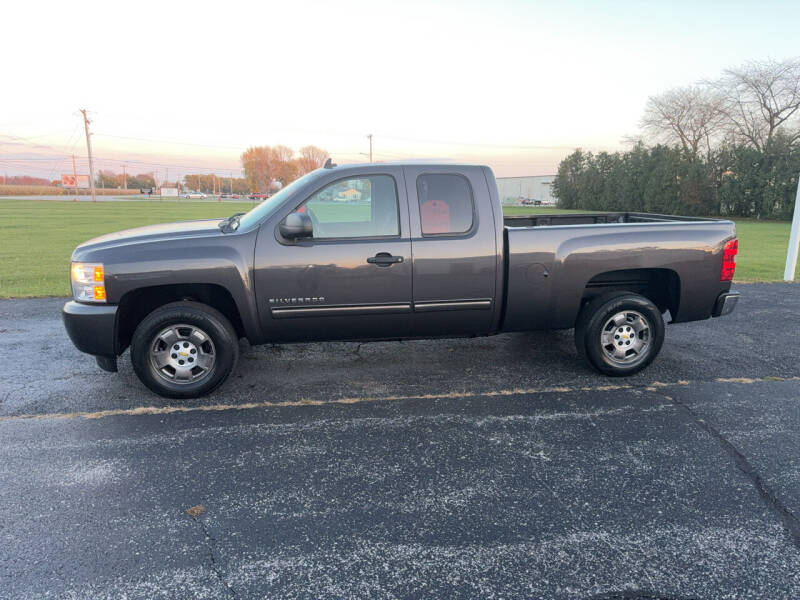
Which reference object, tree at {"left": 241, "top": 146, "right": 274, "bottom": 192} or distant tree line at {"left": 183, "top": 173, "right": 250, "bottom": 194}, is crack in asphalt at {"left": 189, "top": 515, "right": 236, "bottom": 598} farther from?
distant tree line at {"left": 183, "top": 173, "right": 250, "bottom": 194}

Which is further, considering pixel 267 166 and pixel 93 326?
pixel 267 166

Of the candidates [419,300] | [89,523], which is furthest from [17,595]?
[419,300]

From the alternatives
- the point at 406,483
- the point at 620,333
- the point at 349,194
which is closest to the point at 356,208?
the point at 349,194

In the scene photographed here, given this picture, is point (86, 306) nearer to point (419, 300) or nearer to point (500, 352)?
point (419, 300)

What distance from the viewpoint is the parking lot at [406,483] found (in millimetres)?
2410

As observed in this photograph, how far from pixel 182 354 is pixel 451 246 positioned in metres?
2.43

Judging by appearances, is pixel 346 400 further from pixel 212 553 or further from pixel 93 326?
pixel 93 326

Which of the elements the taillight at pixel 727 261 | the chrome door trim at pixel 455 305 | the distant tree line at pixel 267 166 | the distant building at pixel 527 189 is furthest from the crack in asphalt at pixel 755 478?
the distant tree line at pixel 267 166

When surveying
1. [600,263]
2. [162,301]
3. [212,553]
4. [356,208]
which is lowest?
[212,553]

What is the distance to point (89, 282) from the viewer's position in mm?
4242

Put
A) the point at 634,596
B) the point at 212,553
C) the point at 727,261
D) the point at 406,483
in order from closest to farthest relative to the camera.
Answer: the point at 634,596 → the point at 212,553 → the point at 406,483 → the point at 727,261

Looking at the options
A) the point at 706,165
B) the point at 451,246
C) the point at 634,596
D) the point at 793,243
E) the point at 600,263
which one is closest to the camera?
the point at 634,596

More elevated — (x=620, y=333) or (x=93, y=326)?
(x=93, y=326)

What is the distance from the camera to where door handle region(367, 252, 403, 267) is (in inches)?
173
